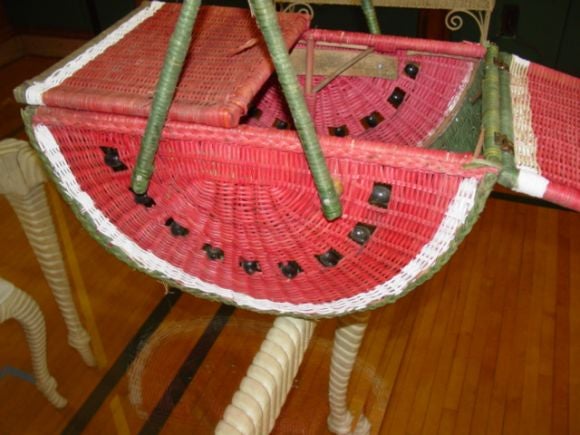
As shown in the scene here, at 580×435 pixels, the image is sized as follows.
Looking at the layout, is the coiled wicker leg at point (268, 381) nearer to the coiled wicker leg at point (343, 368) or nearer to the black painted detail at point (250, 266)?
the black painted detail at point (250, 266)

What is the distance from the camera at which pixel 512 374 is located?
1.28 m

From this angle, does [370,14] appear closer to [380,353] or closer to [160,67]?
[160,67]

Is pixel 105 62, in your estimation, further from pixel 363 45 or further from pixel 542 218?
pixel 542 218

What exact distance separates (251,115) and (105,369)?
661 mm

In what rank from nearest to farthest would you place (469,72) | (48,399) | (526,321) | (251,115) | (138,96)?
1. (138,96)
2. (469,72)
3. (251,115)
4. (48,399)
5. (526,321)

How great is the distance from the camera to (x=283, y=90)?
20.1 inches

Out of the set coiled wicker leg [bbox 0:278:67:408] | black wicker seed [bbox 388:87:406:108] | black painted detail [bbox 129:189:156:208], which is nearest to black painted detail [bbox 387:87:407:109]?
black wicker seed [bbox 388:87:406:108]

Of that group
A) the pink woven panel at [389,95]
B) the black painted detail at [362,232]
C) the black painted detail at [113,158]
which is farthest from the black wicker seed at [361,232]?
the pink woven panel at [389,95]

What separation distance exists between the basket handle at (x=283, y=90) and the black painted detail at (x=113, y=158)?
57 mm

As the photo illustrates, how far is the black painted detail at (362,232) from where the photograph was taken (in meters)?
0.58

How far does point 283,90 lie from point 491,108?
0.25m

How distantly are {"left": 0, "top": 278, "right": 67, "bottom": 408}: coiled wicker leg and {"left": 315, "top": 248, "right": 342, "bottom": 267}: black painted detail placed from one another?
593 millimetres

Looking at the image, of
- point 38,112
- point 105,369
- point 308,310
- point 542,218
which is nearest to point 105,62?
point 38,112

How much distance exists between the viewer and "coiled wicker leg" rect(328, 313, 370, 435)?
100 cm
